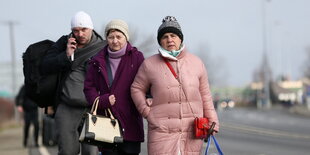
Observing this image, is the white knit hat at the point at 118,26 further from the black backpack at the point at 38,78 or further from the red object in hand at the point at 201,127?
the black backpack at the point at 38,78

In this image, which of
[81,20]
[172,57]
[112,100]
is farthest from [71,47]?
[172,57]

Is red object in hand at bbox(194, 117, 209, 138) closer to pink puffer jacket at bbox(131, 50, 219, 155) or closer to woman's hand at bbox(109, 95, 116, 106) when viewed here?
pink puffer jacket at bbox(131, 50, 219, 155)

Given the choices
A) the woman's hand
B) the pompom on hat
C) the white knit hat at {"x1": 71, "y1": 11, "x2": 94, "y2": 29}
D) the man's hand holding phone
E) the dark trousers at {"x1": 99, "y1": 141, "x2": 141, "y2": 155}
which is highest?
the white knit hat at {"x1": 71, "y1": 11, "x2": 94, "y2": 29}

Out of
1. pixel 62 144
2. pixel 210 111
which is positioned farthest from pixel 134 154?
pixel 62 144

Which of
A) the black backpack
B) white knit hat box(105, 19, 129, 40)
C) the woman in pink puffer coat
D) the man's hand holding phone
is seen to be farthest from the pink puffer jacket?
the black backpack

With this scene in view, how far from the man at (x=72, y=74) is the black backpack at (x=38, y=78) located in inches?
3.3

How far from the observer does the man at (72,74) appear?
6516 millimetres

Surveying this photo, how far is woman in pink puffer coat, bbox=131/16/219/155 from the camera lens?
536cm

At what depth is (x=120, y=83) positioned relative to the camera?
18.6 ft

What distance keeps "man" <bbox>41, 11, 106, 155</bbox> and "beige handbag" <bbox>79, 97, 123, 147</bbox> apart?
3.61 feet

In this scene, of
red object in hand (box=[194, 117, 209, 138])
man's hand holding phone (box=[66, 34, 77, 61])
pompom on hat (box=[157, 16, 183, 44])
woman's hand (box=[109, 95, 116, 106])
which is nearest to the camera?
red object in hand (box=[194, 117, 209, 138])

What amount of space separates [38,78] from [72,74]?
0.38 metres

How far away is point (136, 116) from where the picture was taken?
18.7 feet

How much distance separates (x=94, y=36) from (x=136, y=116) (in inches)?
52.5
